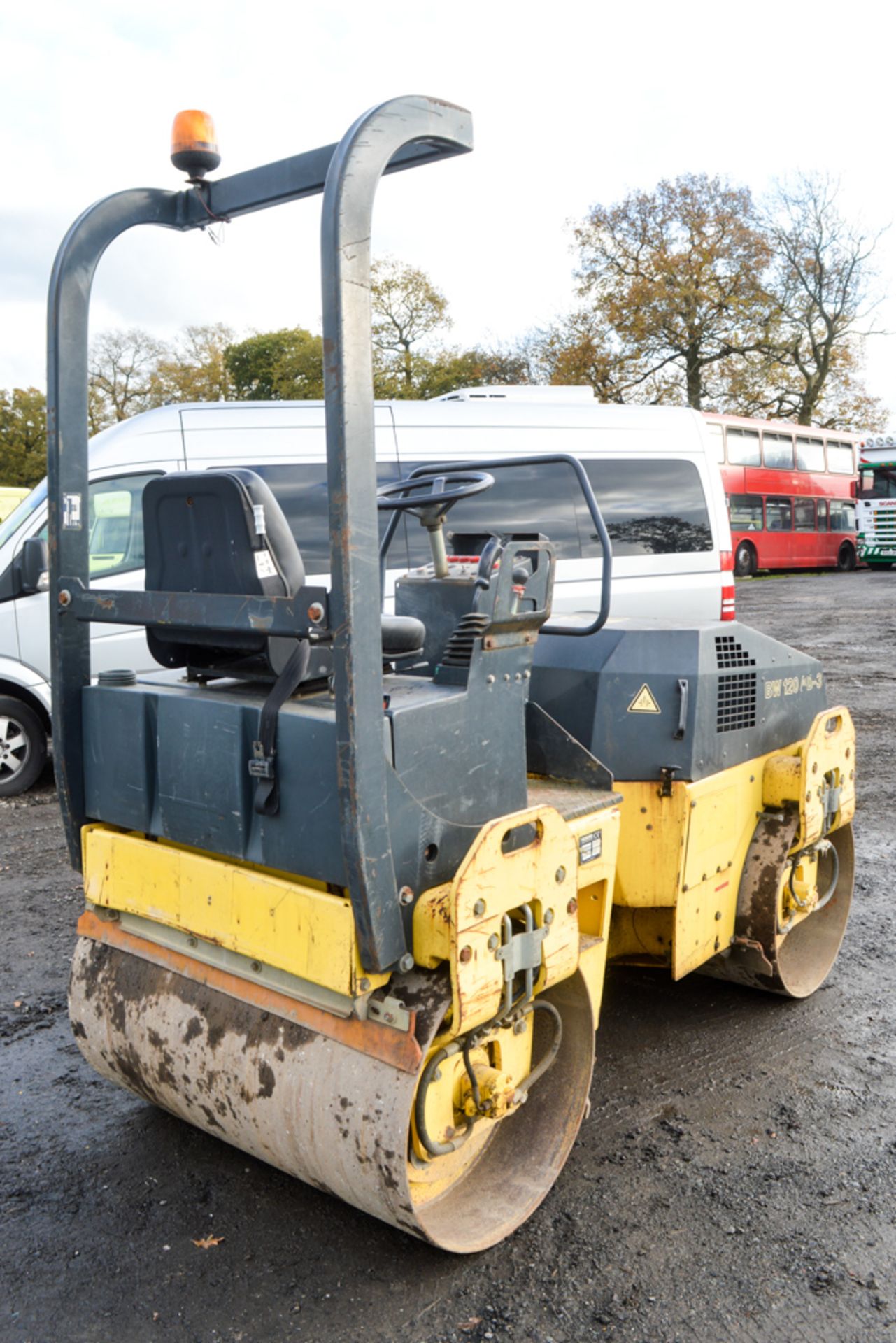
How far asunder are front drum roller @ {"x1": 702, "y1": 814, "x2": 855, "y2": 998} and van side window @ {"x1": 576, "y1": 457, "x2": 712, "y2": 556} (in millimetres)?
4741

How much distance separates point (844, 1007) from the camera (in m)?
4.25

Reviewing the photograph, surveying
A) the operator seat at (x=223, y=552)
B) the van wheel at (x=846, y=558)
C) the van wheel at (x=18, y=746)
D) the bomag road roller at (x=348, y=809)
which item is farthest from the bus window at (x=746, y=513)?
the operator seat at (x=223, y=552)

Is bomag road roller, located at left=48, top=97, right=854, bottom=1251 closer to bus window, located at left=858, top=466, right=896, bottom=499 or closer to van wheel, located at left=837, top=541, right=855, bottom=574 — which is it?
bus window, located at left=858, top=466, right=896, bottom=499

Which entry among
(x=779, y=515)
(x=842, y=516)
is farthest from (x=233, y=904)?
(x=842, y=516)

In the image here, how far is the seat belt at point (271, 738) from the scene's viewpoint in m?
2.60

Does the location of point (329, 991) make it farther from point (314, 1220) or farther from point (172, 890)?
point (314, 1220)

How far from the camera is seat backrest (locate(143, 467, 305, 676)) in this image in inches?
105

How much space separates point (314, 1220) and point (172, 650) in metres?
1.55

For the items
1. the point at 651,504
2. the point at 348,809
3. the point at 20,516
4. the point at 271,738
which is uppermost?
the point at 651,504

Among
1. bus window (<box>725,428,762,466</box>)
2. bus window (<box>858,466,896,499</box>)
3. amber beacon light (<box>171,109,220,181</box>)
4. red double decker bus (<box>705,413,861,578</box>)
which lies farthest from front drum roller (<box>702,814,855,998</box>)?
bus window (<box>858,466,896,499</box>)

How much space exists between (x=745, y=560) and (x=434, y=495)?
90.8 feet

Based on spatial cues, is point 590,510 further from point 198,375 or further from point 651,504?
point 198,375

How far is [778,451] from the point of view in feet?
97.4

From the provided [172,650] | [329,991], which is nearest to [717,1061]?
[329,991]
